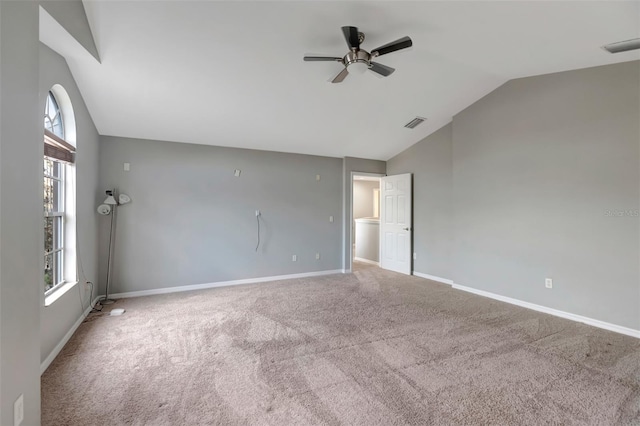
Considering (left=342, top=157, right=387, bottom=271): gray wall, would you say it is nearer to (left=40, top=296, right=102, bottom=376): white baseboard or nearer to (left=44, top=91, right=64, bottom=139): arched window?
(left=40, top=296, right=102, bottom=376): white baseboard

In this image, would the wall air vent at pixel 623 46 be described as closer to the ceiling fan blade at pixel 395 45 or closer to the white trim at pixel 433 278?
the ceiling fan blade at pixel 395 45

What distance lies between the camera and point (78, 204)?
315 cm

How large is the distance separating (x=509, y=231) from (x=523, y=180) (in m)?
0.73

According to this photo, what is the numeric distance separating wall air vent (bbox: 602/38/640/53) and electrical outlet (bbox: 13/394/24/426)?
5270 millimetres

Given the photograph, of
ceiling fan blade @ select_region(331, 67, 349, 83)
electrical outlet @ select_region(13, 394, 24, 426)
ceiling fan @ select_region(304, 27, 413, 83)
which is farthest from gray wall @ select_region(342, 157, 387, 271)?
electrical outlet @ select_region(13, 394, 24, 426)

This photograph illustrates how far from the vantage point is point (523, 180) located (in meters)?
3.88

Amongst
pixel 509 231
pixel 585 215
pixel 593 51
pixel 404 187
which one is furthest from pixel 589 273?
pixel 404 187

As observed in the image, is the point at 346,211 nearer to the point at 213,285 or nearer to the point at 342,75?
the point at 213,285

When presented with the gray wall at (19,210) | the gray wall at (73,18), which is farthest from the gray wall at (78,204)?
the gray wall at (19,210)

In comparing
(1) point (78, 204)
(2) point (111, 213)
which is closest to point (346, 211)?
(2) point (111, 213)

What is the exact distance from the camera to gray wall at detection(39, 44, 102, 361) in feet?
7.80

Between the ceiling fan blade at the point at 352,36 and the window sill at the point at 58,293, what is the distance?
3399 millimetres

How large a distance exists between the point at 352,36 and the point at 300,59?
845mm

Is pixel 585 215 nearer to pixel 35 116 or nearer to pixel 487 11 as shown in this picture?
pixel 487 11
